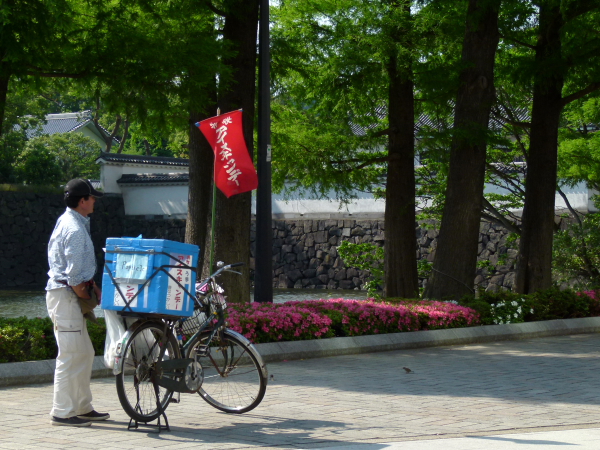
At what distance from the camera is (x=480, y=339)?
11.2 metres

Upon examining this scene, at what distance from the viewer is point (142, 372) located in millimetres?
5703

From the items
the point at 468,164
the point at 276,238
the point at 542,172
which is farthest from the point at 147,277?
the point at 276,238

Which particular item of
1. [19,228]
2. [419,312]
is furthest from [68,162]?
[419,312]

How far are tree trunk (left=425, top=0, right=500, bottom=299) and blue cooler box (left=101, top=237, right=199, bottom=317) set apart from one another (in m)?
7.85

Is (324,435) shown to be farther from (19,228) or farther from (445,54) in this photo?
(19,228)

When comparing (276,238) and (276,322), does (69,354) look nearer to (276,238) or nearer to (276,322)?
(276,322)

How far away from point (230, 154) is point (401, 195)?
527 cm

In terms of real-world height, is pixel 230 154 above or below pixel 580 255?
above

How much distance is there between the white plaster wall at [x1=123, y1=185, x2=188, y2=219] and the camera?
32.8m

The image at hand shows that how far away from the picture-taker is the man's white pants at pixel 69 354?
224 inches

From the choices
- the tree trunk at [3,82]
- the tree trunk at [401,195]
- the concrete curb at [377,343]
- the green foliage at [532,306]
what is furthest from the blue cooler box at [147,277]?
the tree trunk at [401,195]

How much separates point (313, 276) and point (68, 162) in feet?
51.4

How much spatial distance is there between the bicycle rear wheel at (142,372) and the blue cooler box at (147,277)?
241 millimetres

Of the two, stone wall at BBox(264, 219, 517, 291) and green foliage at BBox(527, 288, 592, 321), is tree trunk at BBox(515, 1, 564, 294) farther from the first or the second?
stone wall at BBox(264, 219, 517, 291)
